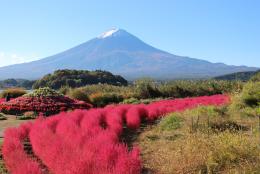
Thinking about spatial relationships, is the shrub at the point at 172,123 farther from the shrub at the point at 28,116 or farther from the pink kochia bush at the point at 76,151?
the shrub at the point at 28,116

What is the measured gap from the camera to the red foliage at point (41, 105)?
76.1 feet

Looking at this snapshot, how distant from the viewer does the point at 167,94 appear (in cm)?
3284

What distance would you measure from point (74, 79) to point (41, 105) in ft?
105

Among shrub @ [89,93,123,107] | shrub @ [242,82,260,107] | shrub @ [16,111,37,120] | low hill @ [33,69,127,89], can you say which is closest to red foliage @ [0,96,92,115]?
shrub @ [16,111,37,120]

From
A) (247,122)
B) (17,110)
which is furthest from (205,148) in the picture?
(17,110)

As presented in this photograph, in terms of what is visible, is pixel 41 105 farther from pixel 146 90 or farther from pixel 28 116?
pixel 146 90

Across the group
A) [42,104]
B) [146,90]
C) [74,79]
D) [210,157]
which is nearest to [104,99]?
→ [146,90]

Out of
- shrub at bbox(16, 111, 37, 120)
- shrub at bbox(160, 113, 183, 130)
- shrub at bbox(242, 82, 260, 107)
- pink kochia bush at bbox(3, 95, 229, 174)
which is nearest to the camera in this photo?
pink kochia bush at bbox(3, 95, 229, 174)

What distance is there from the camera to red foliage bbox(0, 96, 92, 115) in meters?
23.2

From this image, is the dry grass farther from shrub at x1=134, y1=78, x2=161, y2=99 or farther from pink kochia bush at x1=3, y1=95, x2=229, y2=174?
shrub at x1=134, y1=78, x2=161, y2=99

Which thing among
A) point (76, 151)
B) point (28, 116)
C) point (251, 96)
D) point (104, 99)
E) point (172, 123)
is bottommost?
point (28, 116)

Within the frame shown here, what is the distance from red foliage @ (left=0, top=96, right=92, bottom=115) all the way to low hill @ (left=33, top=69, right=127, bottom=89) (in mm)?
27757

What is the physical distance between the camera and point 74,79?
5572 centimetres

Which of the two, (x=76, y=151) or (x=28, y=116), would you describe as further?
(x=28, y=116)
